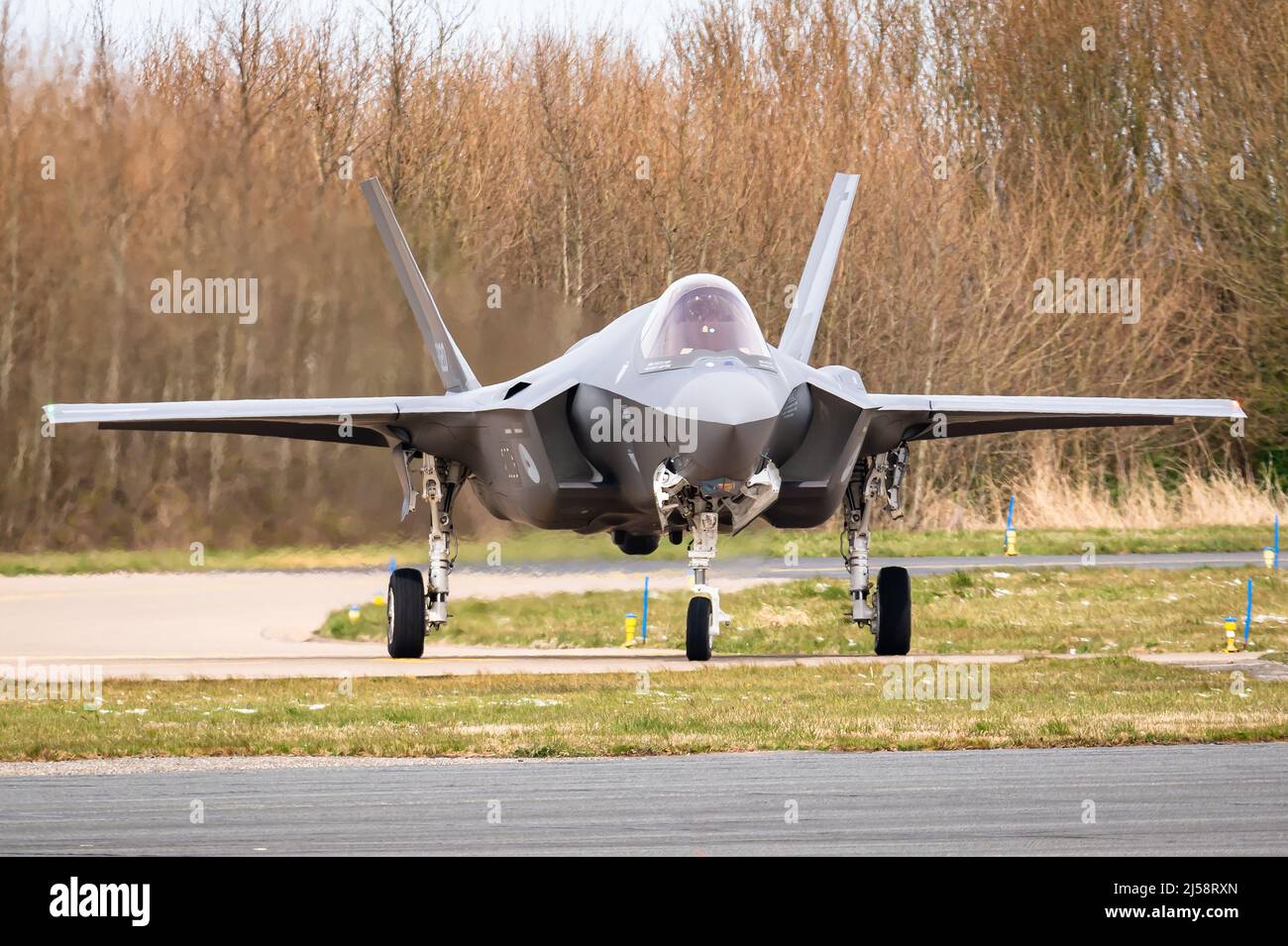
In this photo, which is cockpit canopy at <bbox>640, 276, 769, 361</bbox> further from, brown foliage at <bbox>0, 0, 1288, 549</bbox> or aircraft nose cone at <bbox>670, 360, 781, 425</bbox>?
brown foliage at <bbox>0, 0, 1288, 549</bbox>

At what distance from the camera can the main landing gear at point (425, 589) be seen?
1791 cm

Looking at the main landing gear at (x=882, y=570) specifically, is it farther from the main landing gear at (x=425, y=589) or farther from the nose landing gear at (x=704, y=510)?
the main landing gear at (x=425, y=589)

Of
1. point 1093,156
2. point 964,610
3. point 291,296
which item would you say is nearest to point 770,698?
point 964,610

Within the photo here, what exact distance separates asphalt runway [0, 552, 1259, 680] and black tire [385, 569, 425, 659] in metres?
0.33

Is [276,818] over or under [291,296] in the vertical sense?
under

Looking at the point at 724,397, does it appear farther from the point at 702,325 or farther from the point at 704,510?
the point at 704,510

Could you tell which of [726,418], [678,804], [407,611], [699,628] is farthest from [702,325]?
[678,804]

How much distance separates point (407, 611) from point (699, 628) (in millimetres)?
3596

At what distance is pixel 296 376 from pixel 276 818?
21.1 meters

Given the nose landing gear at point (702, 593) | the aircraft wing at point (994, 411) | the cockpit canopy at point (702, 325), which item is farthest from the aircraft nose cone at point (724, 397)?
the aircraft wing at point (994, 411)

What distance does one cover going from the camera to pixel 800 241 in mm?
38406

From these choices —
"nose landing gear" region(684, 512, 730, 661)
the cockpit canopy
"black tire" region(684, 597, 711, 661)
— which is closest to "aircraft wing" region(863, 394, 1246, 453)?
A: the cockpit canopy

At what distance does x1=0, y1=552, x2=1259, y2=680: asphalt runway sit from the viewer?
18344 millimetres
